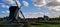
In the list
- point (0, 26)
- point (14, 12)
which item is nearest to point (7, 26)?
point (0, 26)

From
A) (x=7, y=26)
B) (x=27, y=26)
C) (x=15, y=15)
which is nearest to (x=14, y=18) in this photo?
(x=15, y=15)

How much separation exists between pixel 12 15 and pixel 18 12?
1568mm

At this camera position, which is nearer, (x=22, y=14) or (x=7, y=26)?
Result: (x=7, y=26)

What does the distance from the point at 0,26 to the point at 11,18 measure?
7204mm

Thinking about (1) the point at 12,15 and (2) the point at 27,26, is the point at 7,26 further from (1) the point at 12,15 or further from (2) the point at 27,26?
(1) the point at 12,15

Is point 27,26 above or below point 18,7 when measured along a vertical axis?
below

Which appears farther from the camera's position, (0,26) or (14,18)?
(14,18)

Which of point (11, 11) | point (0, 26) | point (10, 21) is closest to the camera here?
point (0, 26)

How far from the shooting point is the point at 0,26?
100 ft

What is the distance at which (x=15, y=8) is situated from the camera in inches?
1471

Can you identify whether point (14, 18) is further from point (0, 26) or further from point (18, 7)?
point (0, 26)

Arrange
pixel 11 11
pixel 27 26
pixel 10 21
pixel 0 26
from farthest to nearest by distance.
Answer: pixel 11 11
pixel 10 21
pixel 0 26
pixel 27 26

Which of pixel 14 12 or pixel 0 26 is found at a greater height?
pixel 14 12

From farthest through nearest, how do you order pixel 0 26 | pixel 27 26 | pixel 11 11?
1. pixel 11 11
2. pixel 0 26
3. pixel 27 26
